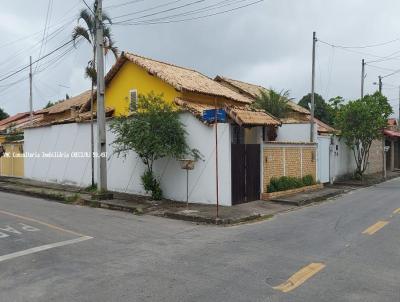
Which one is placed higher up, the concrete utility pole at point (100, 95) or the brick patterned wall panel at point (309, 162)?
the concrete utility pole at point (100, 95)

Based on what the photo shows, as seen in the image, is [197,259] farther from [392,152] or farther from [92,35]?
[392,152]

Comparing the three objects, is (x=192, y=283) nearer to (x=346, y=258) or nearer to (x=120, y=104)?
(x=346, y=258)

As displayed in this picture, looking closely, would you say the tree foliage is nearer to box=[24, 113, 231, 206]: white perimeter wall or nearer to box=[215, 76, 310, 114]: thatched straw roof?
box=[24, 113, 231, 206]: white perimeter wall

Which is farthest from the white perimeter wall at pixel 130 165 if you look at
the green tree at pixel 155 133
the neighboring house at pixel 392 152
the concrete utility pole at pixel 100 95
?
the neighboring house at pixel 392 152

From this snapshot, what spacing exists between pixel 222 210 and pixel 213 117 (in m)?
2.93

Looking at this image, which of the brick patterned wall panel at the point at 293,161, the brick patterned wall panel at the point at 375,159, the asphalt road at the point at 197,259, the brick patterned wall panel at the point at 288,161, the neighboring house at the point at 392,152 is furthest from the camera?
the neighboring house at the point at 392,152

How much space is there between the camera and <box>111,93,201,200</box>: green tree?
15.4m

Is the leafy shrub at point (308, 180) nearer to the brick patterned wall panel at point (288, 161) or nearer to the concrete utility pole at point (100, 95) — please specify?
the brick patterned wall panel at point (288, 161)

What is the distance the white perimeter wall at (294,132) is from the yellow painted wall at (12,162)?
14.8 metres

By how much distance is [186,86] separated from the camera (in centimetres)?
1942

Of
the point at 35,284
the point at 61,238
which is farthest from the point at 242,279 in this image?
the point at 61,238

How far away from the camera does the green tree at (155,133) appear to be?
606 inches

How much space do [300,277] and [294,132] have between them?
56.5 ft

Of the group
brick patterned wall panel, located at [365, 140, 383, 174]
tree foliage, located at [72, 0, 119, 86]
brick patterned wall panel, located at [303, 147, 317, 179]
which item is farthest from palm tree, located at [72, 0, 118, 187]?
brick patterned wall panel, located at [365, 140, 383, 174]
